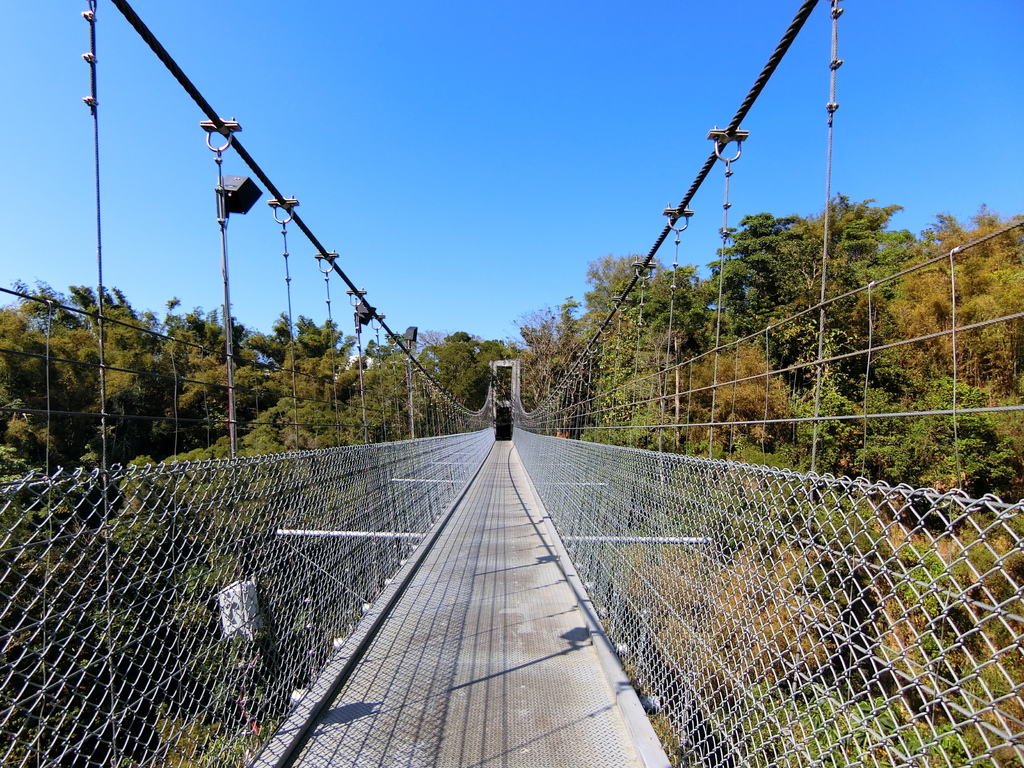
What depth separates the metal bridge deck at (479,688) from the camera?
1.28m

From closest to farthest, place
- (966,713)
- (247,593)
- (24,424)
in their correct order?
1. (966,713)
2. (247,593)
3. (24,424)

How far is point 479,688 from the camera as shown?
5.09ft

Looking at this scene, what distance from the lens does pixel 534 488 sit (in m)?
5.79

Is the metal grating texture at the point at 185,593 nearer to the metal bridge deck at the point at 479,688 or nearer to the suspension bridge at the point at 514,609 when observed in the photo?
the suspension bridge at the point at 514,609

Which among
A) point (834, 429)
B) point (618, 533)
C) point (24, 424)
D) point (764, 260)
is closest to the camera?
point (618, 533)

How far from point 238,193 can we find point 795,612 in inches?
104

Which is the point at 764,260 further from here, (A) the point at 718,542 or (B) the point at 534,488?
(A) the point at 718,542

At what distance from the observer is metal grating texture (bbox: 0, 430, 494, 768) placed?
79 centimetres

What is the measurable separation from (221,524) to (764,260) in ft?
50.4

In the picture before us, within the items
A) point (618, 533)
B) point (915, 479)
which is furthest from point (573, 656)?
point (915, 479)

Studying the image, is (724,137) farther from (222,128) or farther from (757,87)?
(222,128)

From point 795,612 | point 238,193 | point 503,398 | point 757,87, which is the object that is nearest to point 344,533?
point 795,612

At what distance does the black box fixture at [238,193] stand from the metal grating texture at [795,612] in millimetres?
1998

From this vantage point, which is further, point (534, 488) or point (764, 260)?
point (764, 260)
